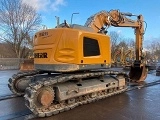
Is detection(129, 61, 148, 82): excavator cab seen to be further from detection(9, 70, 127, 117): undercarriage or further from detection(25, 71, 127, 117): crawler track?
detection(25, 71, 127, 117): crawler track

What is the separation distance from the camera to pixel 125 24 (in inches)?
526

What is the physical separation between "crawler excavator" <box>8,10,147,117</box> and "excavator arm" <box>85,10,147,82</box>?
7.47 ft

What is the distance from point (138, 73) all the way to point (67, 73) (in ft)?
25.6

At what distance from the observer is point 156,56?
3211 inches

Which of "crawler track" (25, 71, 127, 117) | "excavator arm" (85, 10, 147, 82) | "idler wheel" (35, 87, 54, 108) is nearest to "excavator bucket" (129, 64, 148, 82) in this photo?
"excavator arm" (85, 10, 147, 82)

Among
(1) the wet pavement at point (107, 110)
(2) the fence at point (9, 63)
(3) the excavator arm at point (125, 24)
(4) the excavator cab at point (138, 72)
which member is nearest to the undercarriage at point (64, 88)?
(1) the wet pavement at point (107, 110)

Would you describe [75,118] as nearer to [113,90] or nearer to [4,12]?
[113,90]

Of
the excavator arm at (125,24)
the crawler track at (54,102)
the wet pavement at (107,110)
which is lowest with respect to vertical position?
the wet pavement at (107,110)

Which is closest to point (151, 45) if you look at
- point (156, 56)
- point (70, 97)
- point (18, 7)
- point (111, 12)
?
point (156, 56)

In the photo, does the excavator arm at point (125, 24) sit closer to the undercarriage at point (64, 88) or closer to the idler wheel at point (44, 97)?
the undercarriage at point (64, 88)

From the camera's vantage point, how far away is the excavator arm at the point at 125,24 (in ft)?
35.5

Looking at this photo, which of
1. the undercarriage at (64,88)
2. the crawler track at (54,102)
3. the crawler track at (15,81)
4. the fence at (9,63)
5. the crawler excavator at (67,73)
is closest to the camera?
the crawler track at (54,102)

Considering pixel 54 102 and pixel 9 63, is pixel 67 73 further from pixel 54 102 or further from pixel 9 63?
pixel 9 63

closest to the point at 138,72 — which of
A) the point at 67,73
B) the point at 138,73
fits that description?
the point at 138,73
